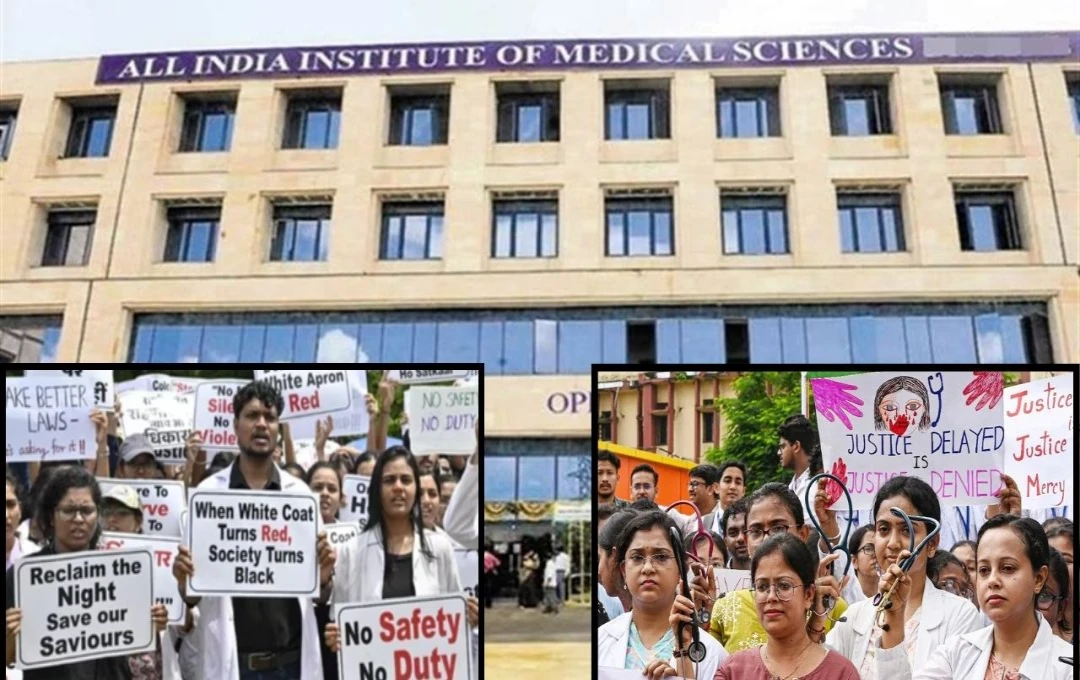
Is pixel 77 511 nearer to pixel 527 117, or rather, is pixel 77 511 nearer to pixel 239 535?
pixel 239 535

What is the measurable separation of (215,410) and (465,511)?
8.42 ft

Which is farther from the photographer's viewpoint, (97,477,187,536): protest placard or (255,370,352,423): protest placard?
(255,370,352,423): protest placard

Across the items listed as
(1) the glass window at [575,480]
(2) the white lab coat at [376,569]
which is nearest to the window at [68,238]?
(1) the glass window at [575,480]

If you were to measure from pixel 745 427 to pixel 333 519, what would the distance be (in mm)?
3895

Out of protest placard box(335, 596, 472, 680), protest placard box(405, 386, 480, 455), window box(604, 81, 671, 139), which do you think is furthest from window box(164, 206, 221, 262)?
protest placard box(335, 596, 472, 680)

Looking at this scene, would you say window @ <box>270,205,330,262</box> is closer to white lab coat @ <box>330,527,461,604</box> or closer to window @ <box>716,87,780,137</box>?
window @ <box>716,87,780,137</box>

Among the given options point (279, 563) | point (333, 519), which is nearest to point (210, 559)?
point (279, 563)

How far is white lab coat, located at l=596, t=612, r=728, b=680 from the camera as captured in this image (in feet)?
24.8

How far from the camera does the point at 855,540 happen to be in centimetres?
766

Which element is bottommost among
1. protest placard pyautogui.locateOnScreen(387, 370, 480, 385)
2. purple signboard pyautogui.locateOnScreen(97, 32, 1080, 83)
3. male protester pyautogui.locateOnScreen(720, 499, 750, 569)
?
male protester pyautogui.locateOnScreen(720, 499, 750, 569)

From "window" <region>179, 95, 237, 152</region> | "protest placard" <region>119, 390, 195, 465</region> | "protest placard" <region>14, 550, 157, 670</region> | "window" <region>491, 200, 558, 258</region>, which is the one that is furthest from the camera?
"window" <region>179, 95, 237, 152</region>

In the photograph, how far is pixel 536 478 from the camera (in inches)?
753

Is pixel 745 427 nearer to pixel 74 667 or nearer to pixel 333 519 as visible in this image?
pixel 333 519

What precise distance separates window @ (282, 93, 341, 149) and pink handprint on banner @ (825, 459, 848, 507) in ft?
55.9
